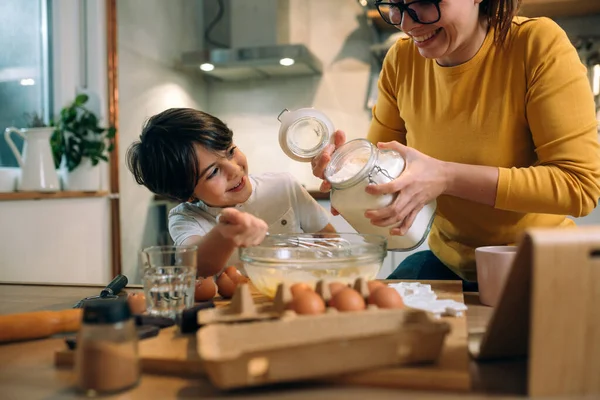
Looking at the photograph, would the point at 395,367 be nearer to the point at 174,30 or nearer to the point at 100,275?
the point at 100,275

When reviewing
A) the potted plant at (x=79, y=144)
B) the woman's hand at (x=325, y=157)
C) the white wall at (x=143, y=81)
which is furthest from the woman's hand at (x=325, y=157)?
the white wall at (x=143, y=81)

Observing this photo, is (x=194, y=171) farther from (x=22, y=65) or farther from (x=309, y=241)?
(x=22, y=65)

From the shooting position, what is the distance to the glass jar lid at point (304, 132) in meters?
1.05

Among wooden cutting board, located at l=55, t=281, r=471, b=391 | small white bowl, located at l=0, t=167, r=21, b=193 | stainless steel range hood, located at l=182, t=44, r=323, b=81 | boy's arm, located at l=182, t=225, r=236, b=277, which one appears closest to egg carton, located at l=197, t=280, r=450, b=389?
wooden cutting board, located at l=55, t=281, r=471, b=391

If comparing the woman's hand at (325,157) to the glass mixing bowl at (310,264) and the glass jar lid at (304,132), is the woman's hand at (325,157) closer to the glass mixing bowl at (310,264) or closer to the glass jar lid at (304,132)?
the glass jar lid at (304,132)

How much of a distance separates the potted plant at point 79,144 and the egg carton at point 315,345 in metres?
1.91

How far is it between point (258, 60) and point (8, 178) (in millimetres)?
1406

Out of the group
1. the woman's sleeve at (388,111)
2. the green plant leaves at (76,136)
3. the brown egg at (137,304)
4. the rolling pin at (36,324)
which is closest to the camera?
the rolling pin at (36,324)

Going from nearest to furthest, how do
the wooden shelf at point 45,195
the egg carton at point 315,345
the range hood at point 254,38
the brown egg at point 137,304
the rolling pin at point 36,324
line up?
1. the egg carton at point 315,345
2. the rolling pin at point 36,324
3. the brown egg at point 137,304
4. the wooden shelf at point 45,195
5. the range hood at point 254,38

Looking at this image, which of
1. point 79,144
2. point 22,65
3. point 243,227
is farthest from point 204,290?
point 22,65

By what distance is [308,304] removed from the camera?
0.62 m

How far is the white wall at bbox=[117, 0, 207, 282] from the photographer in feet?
8.48

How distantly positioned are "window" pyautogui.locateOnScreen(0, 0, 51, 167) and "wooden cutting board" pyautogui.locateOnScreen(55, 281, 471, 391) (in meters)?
1.75

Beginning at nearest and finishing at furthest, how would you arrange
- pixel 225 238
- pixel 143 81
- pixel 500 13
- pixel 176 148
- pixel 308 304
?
1. pixel 308 304
2. pixel 225 238
3. pixel 500 13
4. pixel 176 148
5. pixel 143 81
